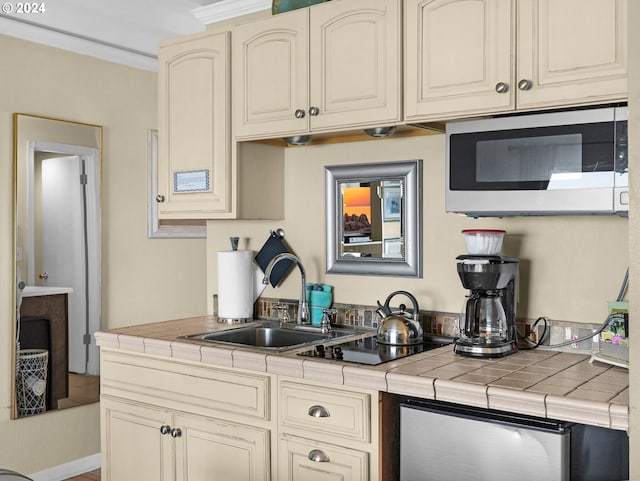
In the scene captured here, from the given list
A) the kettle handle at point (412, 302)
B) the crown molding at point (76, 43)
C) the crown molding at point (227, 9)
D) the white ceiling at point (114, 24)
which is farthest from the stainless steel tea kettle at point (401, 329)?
the crown molding at point (76, 43)

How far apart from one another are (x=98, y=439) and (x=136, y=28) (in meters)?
2.46

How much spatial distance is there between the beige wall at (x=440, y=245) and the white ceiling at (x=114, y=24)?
93cm

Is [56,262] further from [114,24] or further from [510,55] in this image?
[510,55]

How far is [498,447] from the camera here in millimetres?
1882

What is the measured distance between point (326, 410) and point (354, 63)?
1.22 metres

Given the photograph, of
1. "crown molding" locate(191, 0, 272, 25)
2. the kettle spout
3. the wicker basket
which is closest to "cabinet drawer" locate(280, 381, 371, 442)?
the kettle spout

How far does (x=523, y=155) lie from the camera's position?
2164 millimetres

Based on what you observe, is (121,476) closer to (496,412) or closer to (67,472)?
(67,472)

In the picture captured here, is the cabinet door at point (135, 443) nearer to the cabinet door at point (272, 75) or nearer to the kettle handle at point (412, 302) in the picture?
the kettle handle at point (412, 302)

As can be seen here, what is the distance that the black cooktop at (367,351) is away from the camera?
227 cm

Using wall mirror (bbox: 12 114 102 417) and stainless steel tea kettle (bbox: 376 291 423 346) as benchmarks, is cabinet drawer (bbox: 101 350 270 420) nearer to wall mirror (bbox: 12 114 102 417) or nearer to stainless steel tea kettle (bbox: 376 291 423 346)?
stainless steel tea kettle (bbox: 376 291 423 346)

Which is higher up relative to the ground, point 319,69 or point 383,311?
point 319,69

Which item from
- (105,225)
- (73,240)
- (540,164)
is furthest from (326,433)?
(105,225)

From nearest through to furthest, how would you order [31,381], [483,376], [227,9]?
1. [483,376]
2. [227,9]
3. [31,381]
